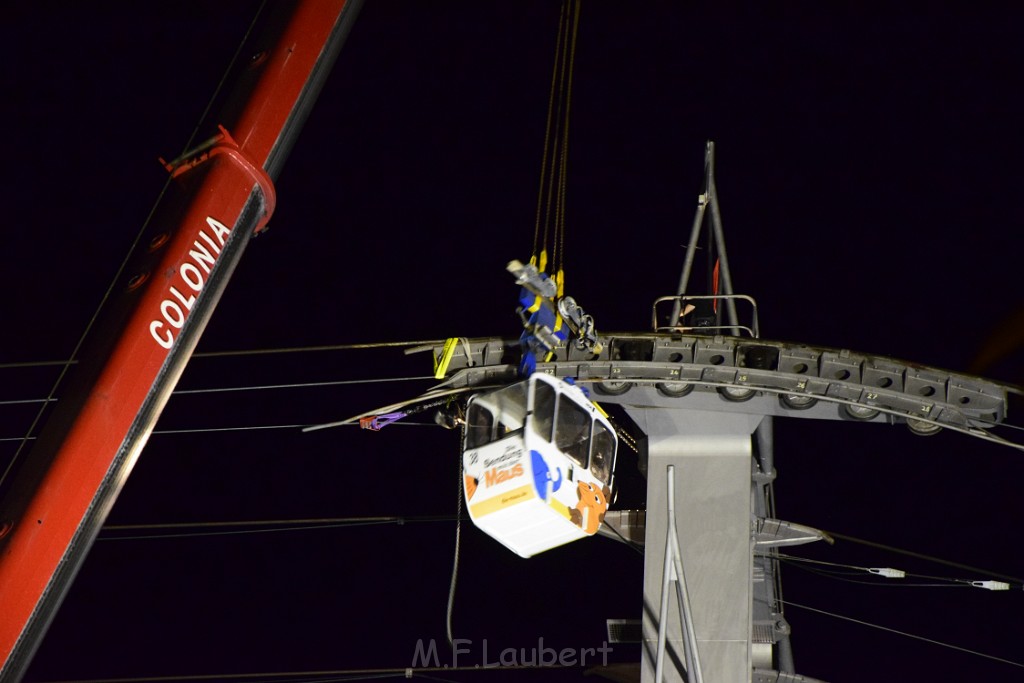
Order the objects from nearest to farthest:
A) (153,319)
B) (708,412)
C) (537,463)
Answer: (153,319) < (537,463) < (708,412)

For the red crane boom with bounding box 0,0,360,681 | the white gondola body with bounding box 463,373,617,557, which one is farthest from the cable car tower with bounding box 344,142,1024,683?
the red crane boom with bounding box 0,0,360,681

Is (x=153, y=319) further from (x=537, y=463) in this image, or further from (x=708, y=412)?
(x=708, y=412)

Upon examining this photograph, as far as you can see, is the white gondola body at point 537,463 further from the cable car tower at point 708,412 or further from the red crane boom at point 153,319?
the red crane boom at point 153,319

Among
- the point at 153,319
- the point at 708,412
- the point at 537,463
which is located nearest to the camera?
the point at 153,319

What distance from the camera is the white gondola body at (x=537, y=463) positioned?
16.7 m

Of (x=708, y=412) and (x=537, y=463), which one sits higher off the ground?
(x=708, y=412)

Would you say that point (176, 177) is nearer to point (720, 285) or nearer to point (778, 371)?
point (778, 371)

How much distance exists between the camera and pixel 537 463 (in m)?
16.7

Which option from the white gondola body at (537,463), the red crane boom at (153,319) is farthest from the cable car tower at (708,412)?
the red crane boom at (153,319)

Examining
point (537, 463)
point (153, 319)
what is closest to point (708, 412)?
point (537, 463)

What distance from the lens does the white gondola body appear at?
1672 cm

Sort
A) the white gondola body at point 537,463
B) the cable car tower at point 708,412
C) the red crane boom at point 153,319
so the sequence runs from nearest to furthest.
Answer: the red crane boom at point 153,319, the white gondola body at point 537,463, the cable car tower at point 708,412

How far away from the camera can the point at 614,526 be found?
21.2 metres

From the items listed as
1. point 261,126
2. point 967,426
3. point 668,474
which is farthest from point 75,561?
point 967,426
